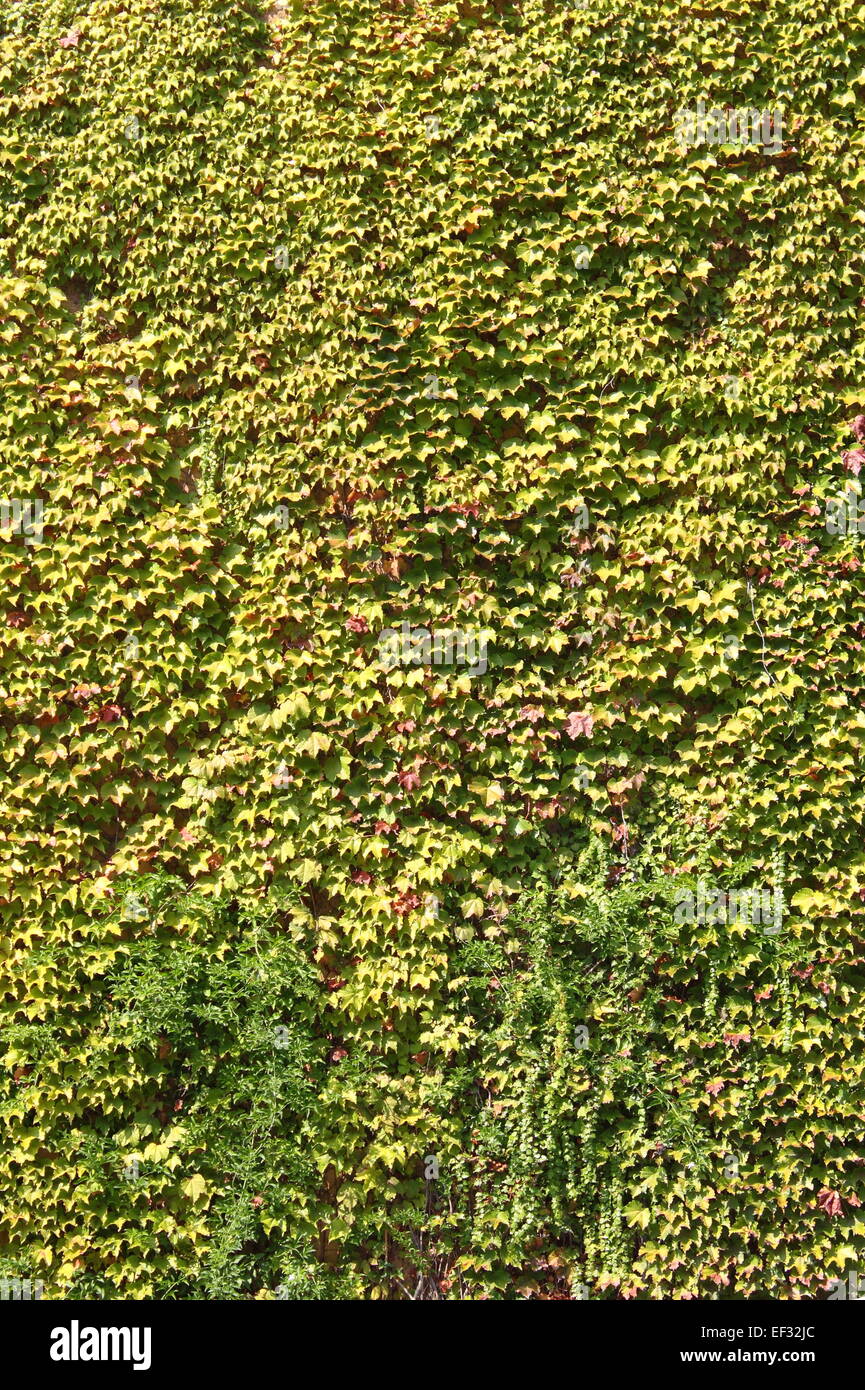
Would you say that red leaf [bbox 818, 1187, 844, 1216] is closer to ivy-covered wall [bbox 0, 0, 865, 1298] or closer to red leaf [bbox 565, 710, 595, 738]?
ivy-covered wall [bbox 0, 0, 865, 1298]

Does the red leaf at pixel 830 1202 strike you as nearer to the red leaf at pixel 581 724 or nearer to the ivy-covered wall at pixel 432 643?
the ivy-covered wall at pixel 432 643

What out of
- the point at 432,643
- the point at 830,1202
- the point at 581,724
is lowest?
the point at 830,1202

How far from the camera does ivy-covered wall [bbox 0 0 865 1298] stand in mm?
5133

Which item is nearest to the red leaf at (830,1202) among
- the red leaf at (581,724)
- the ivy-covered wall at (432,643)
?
the ivy-covered wall at (432,643)

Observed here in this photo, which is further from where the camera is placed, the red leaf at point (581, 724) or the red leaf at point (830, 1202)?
the red leaf at point (581, 724)

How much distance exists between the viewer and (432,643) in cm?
541

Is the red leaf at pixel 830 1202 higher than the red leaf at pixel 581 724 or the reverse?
the reverse

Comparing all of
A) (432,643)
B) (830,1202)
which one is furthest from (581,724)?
(830,1202)

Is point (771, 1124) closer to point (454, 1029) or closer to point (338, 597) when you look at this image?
point (454, 1029)

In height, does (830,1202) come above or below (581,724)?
below

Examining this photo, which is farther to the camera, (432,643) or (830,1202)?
(432,643)

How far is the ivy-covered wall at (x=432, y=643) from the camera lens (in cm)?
513

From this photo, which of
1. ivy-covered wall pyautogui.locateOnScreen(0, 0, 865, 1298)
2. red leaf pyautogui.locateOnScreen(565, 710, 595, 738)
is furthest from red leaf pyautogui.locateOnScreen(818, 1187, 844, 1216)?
red leaf pyautogui.locateOnScreen(565, 710, 595, 738)

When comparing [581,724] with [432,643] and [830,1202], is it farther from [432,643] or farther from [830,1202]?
[830,1202]
